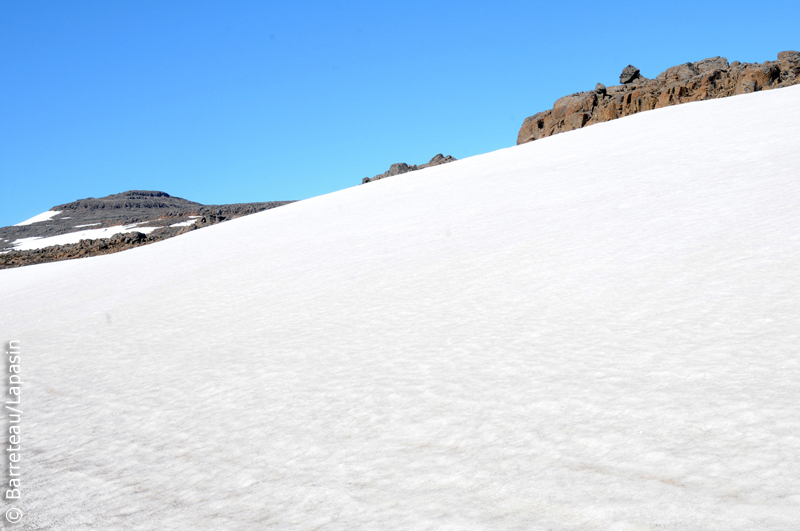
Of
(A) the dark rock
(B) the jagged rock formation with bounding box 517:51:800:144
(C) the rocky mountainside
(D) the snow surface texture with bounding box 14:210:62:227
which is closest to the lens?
(B) the jagged rock formation with bounding box 517:51:800:144

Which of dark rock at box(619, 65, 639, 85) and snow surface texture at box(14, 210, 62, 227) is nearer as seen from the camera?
dark rock at box(619, 65, 639, 85)

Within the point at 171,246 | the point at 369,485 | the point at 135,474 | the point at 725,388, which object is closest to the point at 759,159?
the point at 725,388

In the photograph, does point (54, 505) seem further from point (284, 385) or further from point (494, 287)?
point (494, 287)

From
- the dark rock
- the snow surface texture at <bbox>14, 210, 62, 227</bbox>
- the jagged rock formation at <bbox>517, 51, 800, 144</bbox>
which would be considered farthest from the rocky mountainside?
the dark rock

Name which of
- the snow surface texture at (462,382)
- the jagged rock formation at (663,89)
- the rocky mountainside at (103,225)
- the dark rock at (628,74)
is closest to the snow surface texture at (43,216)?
the rocky mountainside at (103,225)

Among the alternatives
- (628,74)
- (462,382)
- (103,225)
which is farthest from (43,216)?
(462,382)

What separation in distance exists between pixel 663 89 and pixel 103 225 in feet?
239

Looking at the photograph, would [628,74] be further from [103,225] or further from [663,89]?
[103,225]

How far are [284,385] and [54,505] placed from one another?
1.69 metres

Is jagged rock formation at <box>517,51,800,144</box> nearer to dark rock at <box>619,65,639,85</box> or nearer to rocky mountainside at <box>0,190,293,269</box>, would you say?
dark rock at <box>619,65,639,85</box>

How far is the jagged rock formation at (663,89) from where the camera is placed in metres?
28.1

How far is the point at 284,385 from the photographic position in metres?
4.30

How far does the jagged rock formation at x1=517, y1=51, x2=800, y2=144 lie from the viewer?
92.3 ft

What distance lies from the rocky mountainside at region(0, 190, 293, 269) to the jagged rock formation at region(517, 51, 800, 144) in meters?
25.9
